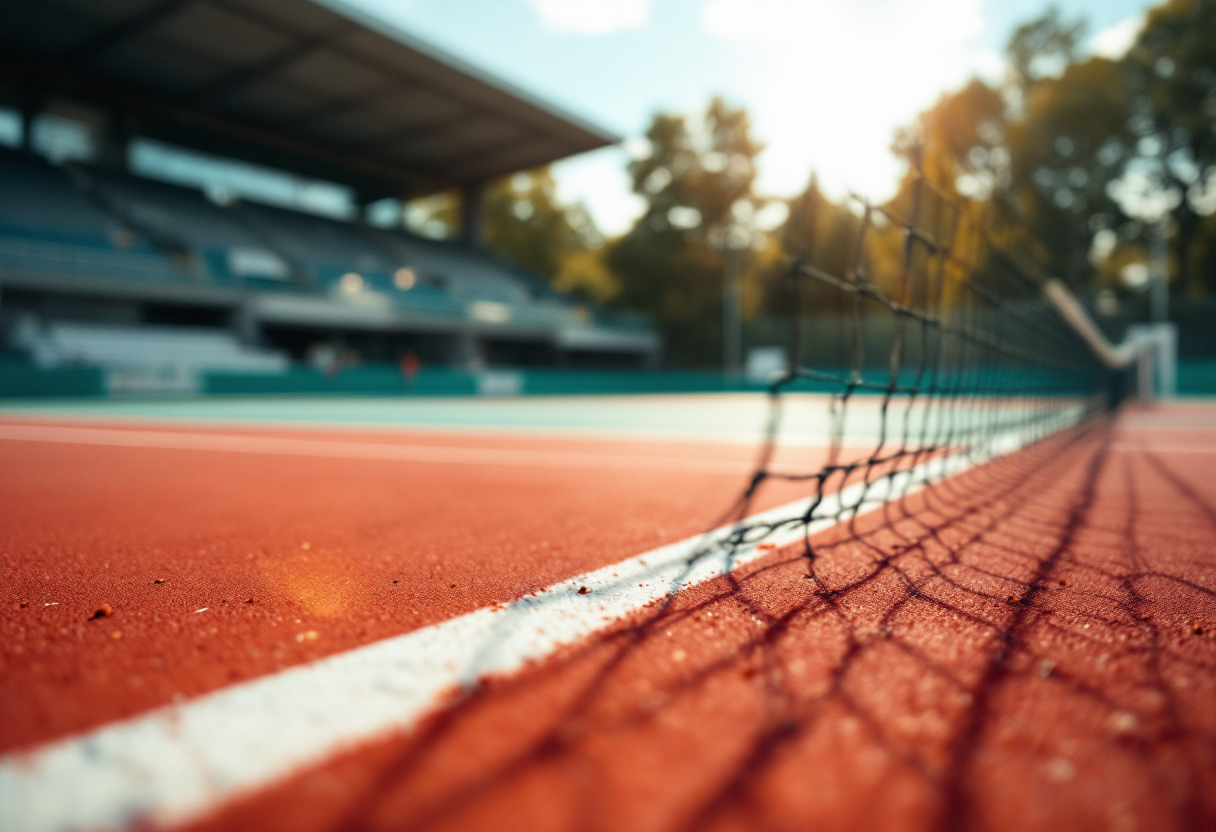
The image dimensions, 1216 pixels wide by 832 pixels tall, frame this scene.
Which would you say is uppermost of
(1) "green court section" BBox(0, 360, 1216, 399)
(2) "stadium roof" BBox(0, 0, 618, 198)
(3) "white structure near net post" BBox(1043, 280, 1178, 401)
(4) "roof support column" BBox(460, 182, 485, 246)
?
(2) "stadium roof" BBox(0, 0, 618, 198)

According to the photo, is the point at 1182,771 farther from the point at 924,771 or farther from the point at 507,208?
the point at 507,208

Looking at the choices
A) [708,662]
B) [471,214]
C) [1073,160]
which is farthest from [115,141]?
[1073,160]

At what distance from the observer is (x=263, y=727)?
2.86 ft

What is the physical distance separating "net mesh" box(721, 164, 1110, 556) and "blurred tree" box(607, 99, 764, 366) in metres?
26.7

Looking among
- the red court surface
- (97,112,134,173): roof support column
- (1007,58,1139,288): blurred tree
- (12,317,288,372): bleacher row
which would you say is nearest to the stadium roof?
(97,112,134,173): roof support column

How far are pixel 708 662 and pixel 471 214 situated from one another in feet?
100

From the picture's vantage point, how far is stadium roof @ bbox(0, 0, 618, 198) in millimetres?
17031

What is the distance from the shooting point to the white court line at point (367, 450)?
4.29 meters

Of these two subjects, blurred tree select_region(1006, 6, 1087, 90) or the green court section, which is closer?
the green court section

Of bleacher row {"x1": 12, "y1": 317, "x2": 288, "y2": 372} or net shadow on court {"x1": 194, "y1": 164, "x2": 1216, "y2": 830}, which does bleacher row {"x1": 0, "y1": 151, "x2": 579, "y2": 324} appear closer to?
bleacher row {"x1": 12, "y1": 317, "x2": 288, "y2": 372}

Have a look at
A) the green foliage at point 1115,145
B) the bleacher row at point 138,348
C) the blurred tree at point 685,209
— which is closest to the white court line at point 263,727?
the bleacher row at point 138,348

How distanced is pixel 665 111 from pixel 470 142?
14.2 m

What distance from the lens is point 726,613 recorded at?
133cm

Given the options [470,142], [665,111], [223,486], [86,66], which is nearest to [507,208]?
[665,111]
